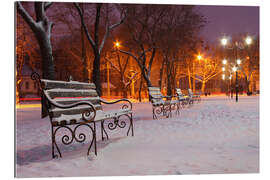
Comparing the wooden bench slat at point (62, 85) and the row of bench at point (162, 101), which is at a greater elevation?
the wooden bench slat at point (62, 85)

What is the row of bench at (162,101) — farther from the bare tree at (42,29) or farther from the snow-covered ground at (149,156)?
Answer: the bare tree at (42,29)

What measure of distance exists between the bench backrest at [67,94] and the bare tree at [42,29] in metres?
5.04

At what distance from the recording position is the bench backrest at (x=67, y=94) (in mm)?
3963

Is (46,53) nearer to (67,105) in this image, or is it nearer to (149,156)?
(67,105)

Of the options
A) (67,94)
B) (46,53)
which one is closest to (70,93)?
(67,94)

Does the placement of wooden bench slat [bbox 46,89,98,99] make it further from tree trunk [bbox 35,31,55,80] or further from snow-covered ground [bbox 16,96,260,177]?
tree trunk [bbox 35,31,55,80]

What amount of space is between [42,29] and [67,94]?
599cm

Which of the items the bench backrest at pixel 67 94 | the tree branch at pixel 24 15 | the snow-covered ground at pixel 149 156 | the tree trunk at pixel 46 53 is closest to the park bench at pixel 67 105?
the bench backrest at pixel 67 94

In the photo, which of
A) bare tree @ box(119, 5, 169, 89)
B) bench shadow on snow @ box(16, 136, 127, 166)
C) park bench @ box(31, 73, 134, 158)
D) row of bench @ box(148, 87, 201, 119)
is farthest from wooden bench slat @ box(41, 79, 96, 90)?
bare tree @ box(119, 5, 169, 89)

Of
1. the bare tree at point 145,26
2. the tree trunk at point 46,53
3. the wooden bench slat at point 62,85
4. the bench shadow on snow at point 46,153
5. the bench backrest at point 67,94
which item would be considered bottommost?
the bench shadow on snow at point 46,153

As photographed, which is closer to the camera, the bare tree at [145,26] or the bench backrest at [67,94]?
the bench backrest at [67,94]

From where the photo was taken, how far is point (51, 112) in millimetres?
3840

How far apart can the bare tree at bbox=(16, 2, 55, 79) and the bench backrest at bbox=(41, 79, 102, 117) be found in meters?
5.04
